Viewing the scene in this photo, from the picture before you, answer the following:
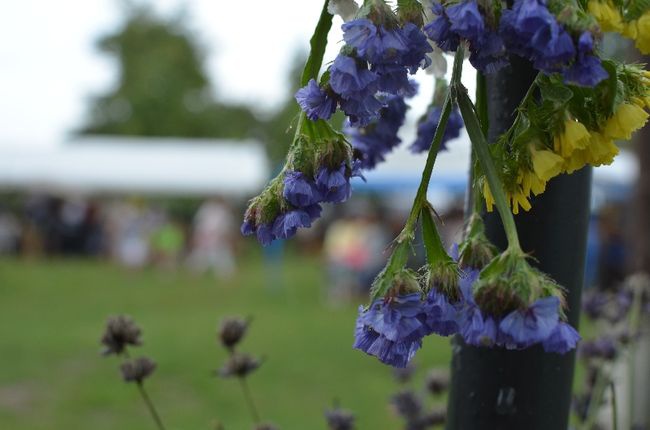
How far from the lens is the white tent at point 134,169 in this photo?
20484 mm

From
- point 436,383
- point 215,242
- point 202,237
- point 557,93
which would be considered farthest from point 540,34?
point 202,237

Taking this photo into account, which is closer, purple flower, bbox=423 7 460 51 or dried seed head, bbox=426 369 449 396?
purple flower, bbox=423 7 460 51

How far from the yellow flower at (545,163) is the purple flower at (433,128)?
467 mm

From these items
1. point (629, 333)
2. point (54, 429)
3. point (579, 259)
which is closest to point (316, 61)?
point (579, 259)

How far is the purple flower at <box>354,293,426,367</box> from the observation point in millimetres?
911

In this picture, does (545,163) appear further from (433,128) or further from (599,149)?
(433,128)

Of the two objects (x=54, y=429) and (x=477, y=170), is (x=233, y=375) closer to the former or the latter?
(x=477, y=170)

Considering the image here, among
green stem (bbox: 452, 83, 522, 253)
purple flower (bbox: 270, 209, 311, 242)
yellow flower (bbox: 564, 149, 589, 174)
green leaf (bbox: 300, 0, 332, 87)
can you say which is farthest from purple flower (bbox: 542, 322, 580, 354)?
→ green leaf (bbox: 300, 0, 332, 87)

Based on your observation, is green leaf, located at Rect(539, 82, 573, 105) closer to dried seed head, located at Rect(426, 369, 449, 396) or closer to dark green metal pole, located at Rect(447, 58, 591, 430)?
dark green metal pole, located at Rect(447, 58, 591, 430)

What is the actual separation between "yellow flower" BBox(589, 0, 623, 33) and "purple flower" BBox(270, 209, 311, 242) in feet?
1.26

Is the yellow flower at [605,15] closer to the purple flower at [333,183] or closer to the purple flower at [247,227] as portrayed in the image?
the purple flower at [333,183]

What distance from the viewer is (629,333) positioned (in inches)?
89.6

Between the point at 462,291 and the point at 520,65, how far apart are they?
505mm

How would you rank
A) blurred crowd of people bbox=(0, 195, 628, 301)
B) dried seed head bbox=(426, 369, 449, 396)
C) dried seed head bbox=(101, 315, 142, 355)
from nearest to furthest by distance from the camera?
dried seed head bbox=(101, 315, 142, 355)
dried seed head bbox=(426, 369, 449, 396)
blurred crowd of people bbox=(0, 195, 628, 301)
